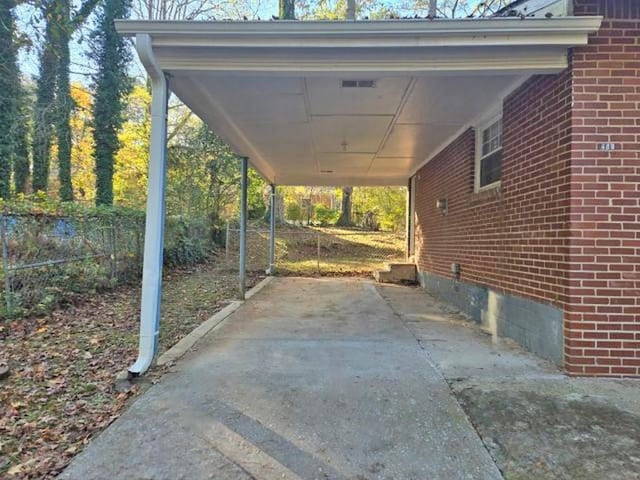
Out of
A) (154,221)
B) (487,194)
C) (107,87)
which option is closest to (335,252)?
(107,87)

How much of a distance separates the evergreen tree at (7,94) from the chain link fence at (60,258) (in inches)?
175

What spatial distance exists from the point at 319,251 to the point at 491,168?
874 cm

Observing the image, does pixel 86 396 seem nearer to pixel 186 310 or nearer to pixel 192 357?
pixel 192 357

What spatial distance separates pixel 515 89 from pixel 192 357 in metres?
4.69

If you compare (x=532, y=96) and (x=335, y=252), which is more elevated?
(x=532, y=96)

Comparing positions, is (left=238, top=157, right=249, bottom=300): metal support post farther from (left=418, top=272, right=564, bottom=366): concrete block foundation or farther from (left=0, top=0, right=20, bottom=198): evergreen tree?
(left=0, top=0, right=20, bottom=198): evergreen tree

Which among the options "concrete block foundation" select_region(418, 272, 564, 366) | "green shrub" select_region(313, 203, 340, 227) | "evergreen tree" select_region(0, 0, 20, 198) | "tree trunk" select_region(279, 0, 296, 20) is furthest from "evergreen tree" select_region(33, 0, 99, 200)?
"green shrub" select_region(313, 203, 340, 227)

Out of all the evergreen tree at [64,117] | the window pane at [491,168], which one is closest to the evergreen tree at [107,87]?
the evergreen tree at [64,117]

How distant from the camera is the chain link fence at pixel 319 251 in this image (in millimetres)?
13174

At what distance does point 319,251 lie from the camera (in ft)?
46.0

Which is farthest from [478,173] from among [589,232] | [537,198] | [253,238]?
[253,238]

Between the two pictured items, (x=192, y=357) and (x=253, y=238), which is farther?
(x=253, y=238)

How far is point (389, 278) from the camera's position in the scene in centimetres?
1069

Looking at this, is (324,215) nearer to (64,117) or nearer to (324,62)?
(64,117)
